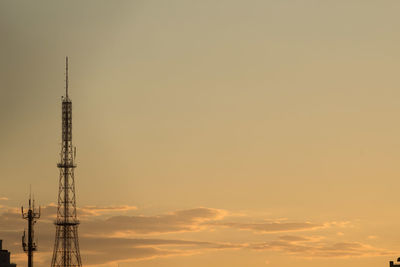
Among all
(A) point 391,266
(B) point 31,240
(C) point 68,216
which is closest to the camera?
(B) point 31,240

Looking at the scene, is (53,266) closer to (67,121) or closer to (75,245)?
(75,245)

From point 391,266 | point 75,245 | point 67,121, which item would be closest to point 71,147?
point 67,121

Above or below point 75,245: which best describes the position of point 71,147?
above

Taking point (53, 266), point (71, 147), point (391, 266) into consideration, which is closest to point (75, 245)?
point (53, 266)

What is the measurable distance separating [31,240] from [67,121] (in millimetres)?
24117

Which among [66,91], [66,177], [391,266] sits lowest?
[391,266]

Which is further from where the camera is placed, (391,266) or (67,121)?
(391,266)

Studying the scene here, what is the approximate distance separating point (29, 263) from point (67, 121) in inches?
1075

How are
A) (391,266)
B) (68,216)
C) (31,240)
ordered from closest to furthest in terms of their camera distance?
(31,240), (68,216), (391,266)

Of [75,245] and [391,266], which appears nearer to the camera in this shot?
[75,245]

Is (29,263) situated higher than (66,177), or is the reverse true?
(66,177)

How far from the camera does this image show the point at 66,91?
185m

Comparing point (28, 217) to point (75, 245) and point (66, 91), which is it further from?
point (66, 91)

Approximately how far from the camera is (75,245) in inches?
7288
